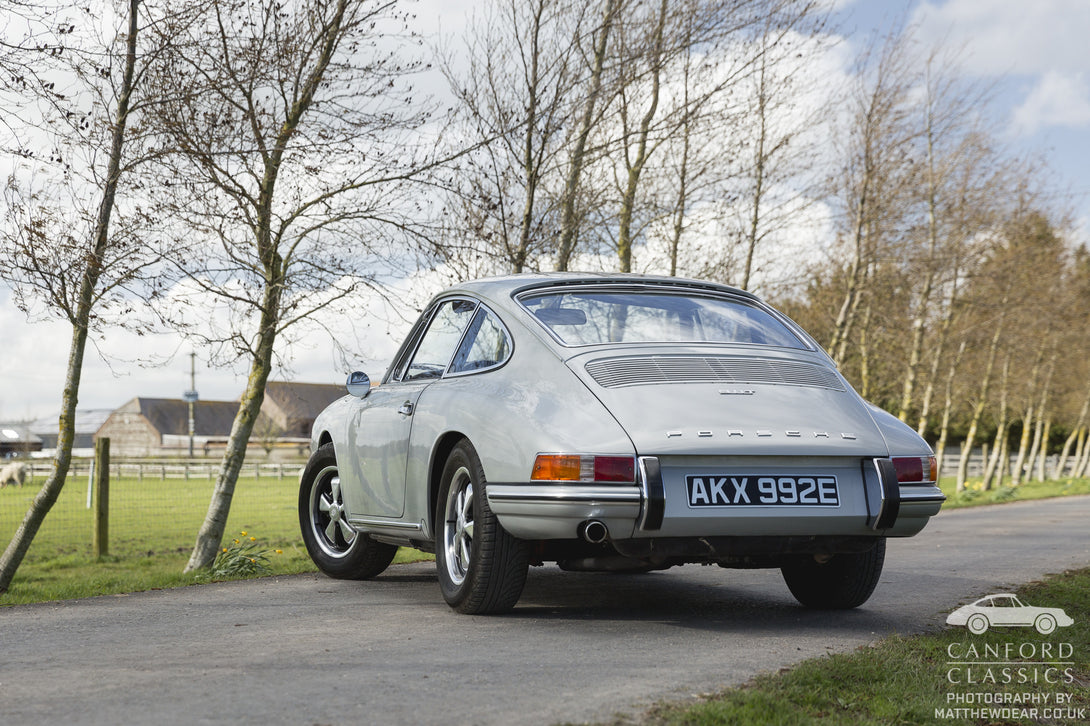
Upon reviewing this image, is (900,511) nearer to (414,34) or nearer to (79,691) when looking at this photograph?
(79,691)

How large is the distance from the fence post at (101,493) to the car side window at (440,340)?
8.10 metres

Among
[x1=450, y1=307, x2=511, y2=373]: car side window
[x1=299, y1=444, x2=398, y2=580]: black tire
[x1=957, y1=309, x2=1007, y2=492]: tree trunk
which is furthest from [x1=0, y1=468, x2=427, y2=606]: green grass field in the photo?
[x1=957, y1=309, x2=1007, y2=492]: tree trunk

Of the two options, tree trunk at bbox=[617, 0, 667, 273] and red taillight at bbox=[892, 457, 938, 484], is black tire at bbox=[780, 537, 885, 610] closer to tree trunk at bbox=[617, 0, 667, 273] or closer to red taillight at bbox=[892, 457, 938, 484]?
red taillight at bbox=[892, 457, 938, 484]

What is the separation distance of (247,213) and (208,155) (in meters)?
0.64

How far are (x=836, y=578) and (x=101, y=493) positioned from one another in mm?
11822

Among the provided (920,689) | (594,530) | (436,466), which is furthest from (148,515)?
(920,689)

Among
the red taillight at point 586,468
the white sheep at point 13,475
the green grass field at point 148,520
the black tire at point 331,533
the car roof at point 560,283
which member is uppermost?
the car roof at point 560,283

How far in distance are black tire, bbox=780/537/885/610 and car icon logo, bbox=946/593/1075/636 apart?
0.45m

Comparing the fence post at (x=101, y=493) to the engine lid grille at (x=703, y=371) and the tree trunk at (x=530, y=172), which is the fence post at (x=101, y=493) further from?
the engine lid grille at (x=703, y=371)

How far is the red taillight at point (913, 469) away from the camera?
5391 millimetres

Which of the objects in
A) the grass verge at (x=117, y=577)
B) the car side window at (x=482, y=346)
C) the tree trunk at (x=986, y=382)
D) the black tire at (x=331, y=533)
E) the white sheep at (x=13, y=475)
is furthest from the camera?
the white sheep at (x=13, y=475)

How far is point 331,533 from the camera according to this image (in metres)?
8.02

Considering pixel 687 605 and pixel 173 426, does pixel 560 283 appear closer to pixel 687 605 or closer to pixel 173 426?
pixel 687 605


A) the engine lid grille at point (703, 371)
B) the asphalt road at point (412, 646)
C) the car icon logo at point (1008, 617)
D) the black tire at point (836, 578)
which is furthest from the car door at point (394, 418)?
the car icon logo at point (1008, 617)
